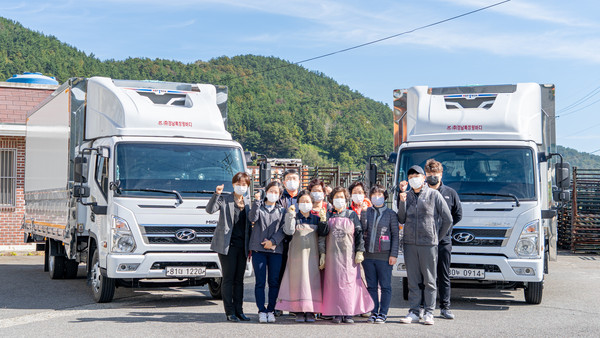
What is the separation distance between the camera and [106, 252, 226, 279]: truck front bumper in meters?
9.39

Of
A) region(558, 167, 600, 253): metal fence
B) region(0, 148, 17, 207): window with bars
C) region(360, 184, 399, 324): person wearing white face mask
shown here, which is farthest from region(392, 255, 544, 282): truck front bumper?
region(0, 148, 17, 207): window with bars

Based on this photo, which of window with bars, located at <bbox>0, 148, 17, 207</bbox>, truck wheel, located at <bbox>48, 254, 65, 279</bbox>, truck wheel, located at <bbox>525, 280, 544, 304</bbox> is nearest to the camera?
truck wheel, located at <bbox>525, 280, 544, 304</bbox>

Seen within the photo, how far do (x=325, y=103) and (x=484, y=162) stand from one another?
94.7 m

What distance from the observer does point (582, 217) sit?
21.4 meters

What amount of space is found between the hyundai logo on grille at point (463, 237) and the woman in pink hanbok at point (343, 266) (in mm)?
1895

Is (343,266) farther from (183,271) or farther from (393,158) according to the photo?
(393,158)

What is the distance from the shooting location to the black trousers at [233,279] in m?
8.71

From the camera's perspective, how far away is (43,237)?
14797 mm

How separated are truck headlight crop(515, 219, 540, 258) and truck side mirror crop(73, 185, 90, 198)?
6.04m

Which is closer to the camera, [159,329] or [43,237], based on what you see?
[159,329]

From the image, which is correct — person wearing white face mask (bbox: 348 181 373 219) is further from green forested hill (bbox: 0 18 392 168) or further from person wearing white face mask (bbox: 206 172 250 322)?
green forested hill (bbox: 0 18 392 168)

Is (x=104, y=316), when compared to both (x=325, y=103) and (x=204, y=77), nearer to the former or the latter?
(x=204, y=77)

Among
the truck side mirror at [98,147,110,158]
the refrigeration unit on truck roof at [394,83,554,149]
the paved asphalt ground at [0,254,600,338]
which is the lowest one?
the paved asphalt ground at [0,254,600,338]

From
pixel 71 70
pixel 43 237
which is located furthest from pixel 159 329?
pixel 71 70
